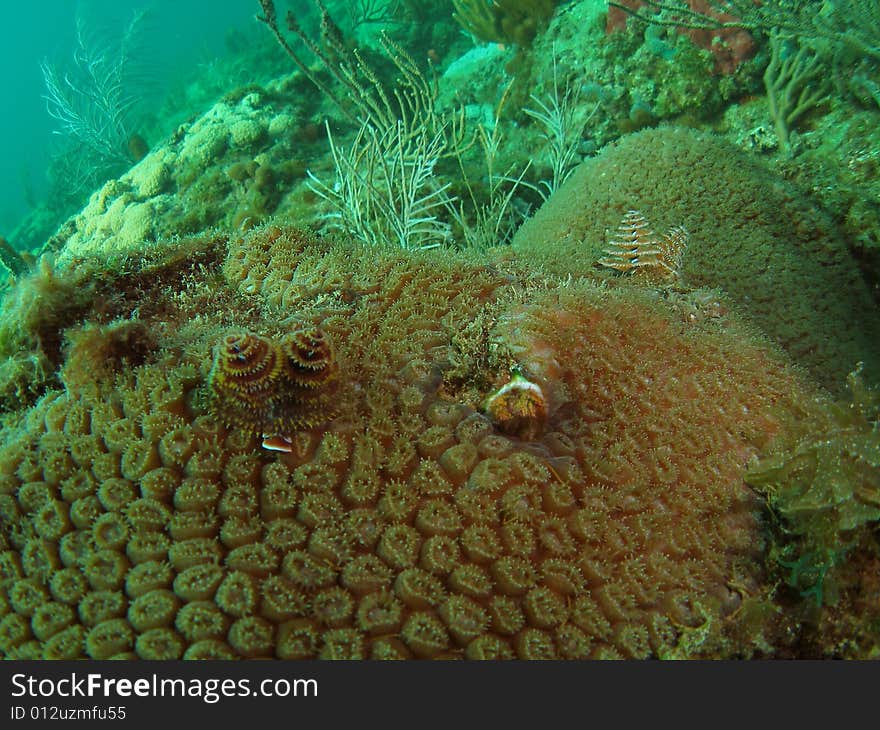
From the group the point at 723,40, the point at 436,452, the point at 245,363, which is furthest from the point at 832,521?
the point at 723,40

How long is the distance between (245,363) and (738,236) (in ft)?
13.6

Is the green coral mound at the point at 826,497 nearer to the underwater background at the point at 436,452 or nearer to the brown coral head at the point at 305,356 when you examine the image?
the underwater background at the point at 436,452

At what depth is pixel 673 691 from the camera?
1.87 m

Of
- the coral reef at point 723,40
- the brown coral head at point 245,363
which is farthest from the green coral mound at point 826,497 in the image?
the coral reef at point 723,40

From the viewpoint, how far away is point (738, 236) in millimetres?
4309

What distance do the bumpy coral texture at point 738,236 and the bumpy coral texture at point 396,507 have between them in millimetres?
1483

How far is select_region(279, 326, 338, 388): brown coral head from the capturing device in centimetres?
193

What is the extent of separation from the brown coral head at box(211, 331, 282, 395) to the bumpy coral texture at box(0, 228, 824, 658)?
9.6 inches

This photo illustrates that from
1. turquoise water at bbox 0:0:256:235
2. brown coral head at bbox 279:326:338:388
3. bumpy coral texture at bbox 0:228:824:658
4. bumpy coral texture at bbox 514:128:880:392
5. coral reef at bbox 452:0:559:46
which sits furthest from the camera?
turquoise water at bbox 0:0:256:235

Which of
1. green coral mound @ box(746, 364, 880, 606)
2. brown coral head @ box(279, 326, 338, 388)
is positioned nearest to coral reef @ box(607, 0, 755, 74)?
green coral mound @ box(746, 364, 880, 606)

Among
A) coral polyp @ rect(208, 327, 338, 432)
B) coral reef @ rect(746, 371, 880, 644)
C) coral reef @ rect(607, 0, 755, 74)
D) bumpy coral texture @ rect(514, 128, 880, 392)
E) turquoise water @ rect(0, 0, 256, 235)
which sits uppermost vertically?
turquoise water @ rect(0, 0, 256, 235)

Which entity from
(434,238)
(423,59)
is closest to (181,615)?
(434,238)

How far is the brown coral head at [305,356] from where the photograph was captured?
1926 millimetres

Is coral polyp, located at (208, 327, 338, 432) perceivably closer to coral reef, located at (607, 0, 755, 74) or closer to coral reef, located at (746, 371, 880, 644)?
coral reef, located at (746, 371, 880, 644)
